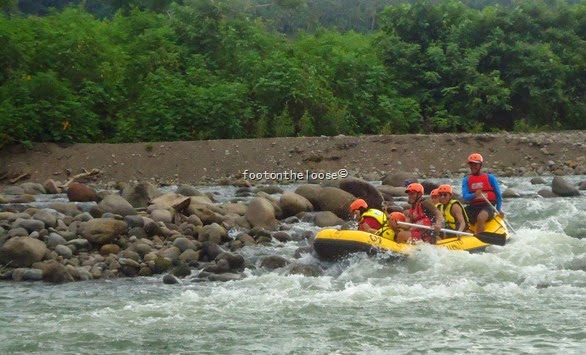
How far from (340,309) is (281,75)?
56.3ft

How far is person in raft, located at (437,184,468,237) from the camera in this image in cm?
1245

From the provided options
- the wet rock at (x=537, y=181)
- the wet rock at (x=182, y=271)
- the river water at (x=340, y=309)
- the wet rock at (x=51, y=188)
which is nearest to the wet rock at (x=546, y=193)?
the wet rock at (x=537, y=181)

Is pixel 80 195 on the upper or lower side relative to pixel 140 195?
lower

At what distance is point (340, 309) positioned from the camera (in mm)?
9961

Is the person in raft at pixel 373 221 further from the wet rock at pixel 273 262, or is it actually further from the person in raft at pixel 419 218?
the wet rock at pixel 273 262

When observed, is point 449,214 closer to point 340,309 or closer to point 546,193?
point 340,309

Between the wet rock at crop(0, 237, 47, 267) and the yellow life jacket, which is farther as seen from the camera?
the yellow life jacket

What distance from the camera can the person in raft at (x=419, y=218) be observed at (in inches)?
477

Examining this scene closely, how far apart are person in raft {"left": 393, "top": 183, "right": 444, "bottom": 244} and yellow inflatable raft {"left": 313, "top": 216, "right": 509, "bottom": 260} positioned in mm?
119

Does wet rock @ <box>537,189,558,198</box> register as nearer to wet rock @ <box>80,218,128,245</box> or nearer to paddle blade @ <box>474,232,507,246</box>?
paddle blade @ <box>474,232,507,246</box>

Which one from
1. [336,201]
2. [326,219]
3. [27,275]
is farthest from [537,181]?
[27,275]

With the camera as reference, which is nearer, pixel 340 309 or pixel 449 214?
pixel 340 309

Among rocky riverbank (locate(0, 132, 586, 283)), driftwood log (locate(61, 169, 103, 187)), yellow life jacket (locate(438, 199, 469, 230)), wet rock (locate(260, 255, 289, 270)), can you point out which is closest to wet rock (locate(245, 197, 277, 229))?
rocky riverbank (locate(0, 132, 586, 283))

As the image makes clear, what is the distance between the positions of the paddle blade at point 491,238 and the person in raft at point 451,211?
23 cm
